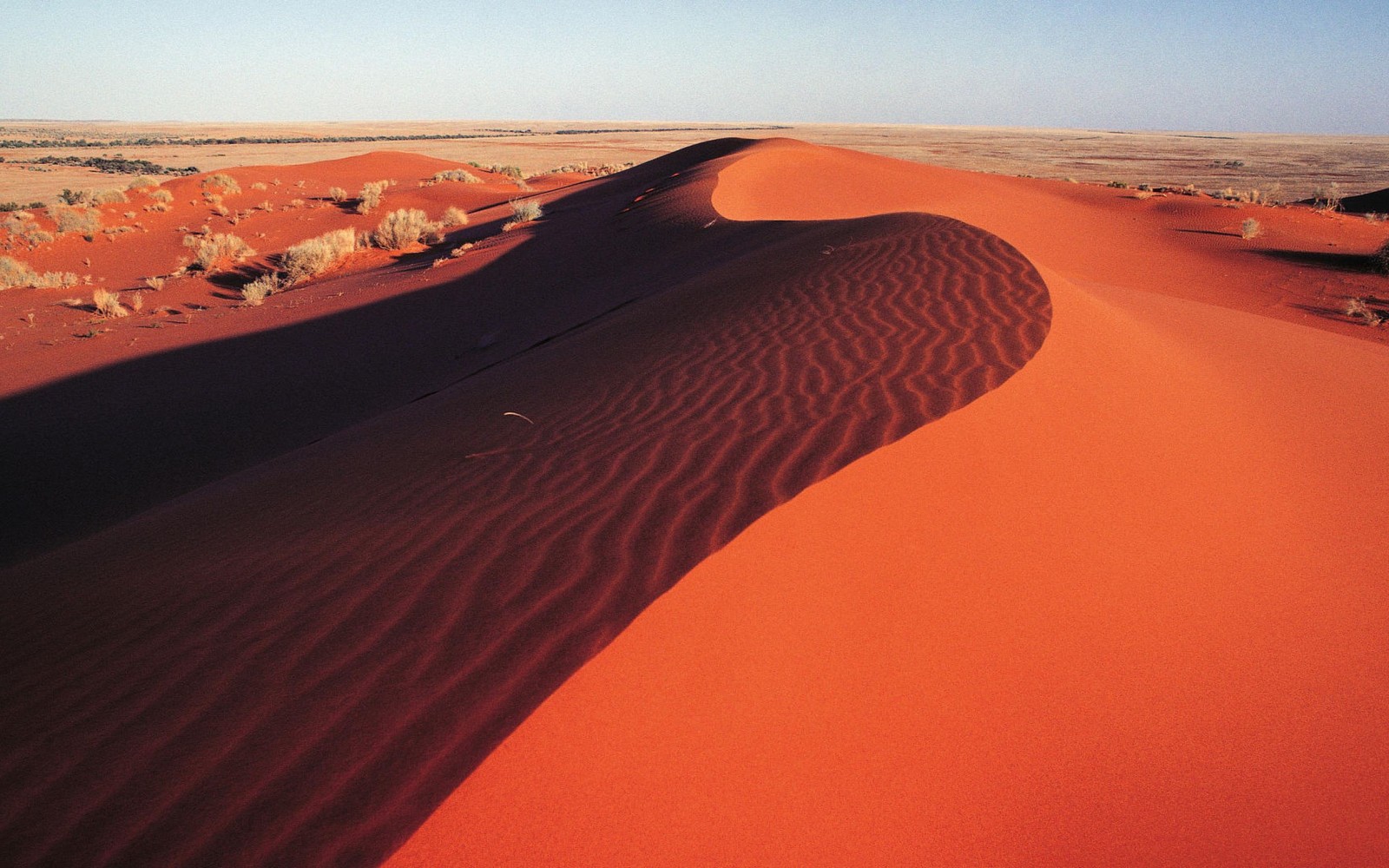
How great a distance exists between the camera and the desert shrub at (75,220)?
22219 millimetres

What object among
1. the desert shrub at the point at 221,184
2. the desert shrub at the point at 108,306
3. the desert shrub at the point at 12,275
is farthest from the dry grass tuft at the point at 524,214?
the desert shrub at the point at 221,184

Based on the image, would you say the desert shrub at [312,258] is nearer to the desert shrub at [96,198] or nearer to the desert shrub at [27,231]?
the desert shrub at [27,231]

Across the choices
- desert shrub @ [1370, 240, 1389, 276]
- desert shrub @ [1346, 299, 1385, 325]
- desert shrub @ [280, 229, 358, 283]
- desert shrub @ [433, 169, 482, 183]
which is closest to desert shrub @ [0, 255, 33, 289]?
desert shrub @ [280, 229, 358, 283]

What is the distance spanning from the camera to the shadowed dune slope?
6.75 feet

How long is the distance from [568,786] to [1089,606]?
2146 mm

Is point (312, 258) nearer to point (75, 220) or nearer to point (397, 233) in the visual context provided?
point (397, 233)

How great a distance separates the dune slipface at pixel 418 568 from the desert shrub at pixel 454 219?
1783 cm

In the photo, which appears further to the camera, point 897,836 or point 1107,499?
point 1107,499

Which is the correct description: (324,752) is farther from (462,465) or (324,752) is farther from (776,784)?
(462,465)

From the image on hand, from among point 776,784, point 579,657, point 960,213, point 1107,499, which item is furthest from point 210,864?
point 960,213

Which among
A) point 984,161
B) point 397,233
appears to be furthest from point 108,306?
point 984,161

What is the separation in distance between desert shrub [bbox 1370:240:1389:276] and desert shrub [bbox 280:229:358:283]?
2062 cm

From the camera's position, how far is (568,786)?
81.1 inches

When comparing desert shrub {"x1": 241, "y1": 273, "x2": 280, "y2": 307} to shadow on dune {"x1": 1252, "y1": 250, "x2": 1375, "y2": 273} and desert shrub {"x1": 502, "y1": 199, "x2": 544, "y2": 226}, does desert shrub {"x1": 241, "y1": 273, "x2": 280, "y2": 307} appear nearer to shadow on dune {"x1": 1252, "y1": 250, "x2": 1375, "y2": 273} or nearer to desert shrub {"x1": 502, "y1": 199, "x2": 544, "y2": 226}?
desert shrub {"x1": 502, "y1": 199, "x2": 544, "y2": 226}
